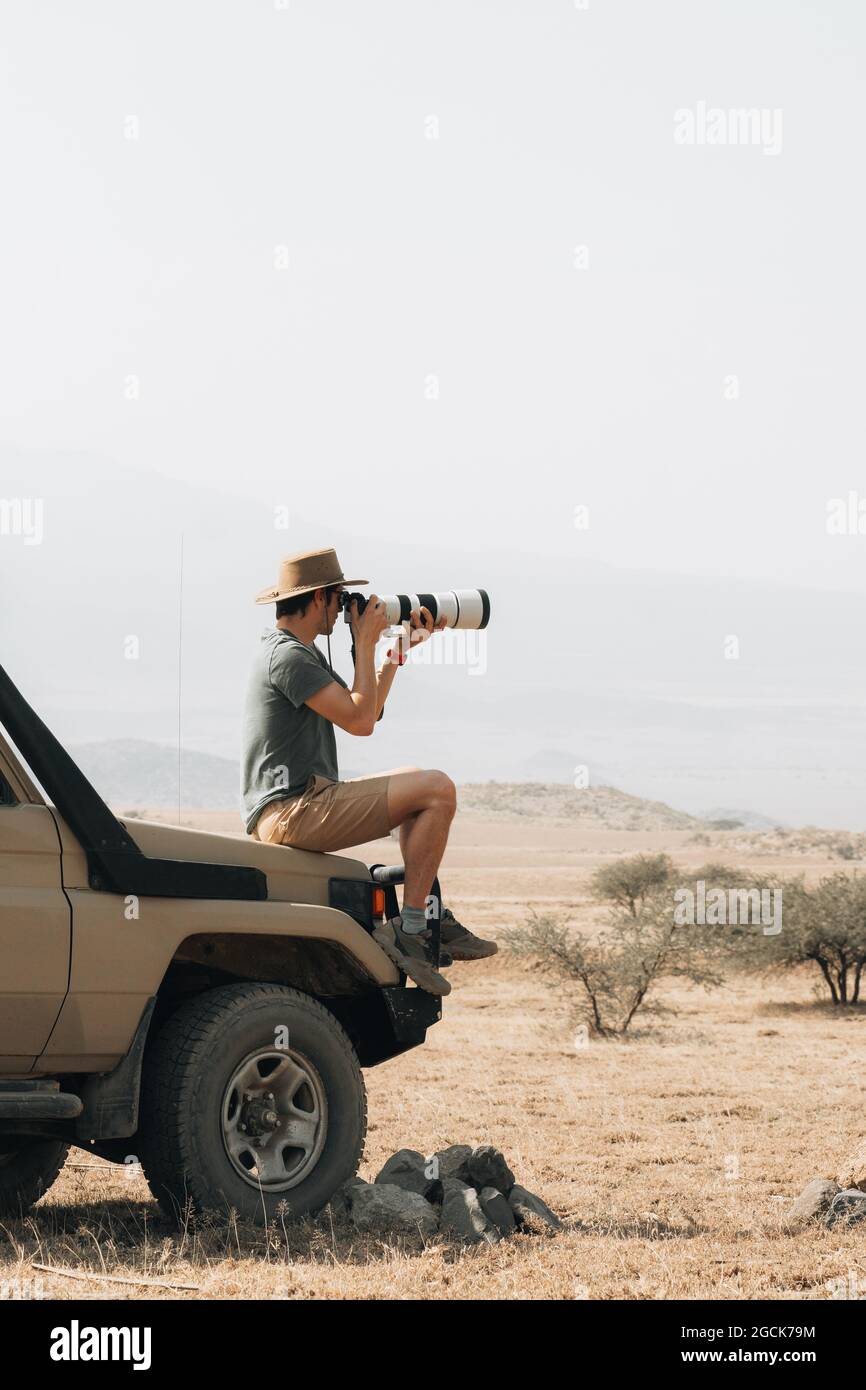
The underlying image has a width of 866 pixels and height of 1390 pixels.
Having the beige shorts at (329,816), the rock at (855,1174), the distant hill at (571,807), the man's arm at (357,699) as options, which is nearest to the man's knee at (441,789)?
the beige shorts at (329,816)

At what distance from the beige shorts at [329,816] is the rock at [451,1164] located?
1.65 metres

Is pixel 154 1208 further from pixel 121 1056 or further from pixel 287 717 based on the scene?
pixel 287 717

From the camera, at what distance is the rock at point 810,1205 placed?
7.74 meters

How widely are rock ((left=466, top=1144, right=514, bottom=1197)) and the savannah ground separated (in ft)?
1.33

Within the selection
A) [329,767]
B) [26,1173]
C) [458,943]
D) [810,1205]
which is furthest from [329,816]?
[810,1205]

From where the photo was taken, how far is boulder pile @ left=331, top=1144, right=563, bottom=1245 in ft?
22.7

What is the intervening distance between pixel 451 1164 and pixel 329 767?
200cm

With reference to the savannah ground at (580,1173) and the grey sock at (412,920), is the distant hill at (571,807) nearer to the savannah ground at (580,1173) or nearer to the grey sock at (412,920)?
the savannah ground at (580,1173)

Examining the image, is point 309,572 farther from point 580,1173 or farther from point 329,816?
point 580,1173

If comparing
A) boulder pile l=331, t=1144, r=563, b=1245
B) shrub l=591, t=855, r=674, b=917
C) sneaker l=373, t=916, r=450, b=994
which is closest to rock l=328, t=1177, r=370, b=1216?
boulder pile l=331, t=1144, r=563, b=1245

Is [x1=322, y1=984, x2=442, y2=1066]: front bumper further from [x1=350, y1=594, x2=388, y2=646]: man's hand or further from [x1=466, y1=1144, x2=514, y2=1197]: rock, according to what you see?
[x1=350, y1=594, x2=388, y2=646]: man's hand

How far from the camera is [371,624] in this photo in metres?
7.35
